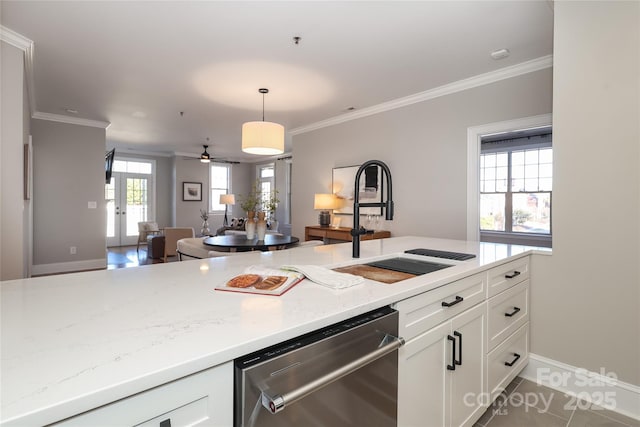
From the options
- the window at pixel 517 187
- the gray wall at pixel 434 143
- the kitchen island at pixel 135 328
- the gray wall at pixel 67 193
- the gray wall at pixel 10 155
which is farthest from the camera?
the window at pixel 517 187

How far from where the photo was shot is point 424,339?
1.24 metres

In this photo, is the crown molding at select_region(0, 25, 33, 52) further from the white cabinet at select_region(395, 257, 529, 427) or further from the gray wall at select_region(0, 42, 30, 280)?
the white cabinet at select_region(395, 257, 529, 427)

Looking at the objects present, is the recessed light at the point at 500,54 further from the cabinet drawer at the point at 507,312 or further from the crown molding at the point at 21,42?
the crown molding at the point at 21,42

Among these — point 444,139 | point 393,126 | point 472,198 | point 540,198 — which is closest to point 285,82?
point 393,126

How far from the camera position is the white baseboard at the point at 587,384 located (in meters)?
1.86

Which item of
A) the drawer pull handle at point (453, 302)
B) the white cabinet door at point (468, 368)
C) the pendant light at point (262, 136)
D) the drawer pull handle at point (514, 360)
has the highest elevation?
the pendant light at point (262, 136)

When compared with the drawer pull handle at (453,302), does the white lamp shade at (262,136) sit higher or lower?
higher

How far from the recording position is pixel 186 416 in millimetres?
652

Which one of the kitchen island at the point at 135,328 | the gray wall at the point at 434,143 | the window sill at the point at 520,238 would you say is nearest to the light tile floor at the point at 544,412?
the kitchen island at the point at 135,328

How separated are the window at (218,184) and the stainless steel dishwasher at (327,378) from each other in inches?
361

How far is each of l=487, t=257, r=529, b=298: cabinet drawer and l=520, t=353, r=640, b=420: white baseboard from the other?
→ 24.7 inches

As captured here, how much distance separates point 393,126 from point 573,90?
8.14ft

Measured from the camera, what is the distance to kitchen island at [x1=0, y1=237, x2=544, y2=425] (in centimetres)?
53

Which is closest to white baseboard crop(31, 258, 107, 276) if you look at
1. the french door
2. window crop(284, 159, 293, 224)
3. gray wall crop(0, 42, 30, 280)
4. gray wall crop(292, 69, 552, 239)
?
gray wall crop(0, 42, 30, 280)
